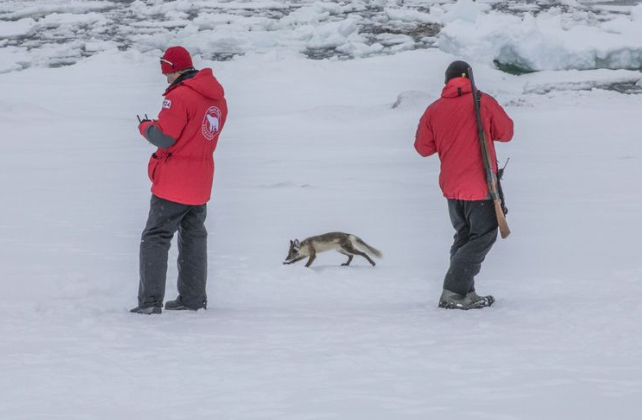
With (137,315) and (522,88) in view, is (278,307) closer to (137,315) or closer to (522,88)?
(137,315)

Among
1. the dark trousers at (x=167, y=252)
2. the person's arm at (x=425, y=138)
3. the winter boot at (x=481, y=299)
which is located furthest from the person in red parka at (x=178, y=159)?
the winter boot at (x=481, y=299)

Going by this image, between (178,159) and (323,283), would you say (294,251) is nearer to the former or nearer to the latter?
(323,283)

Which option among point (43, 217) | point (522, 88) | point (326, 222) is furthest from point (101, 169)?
point (522, 88)

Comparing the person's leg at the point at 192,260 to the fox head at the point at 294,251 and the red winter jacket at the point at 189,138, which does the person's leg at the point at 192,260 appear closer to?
the red winter jacket at the point at 189,138

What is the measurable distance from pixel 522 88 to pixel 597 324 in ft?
47.6

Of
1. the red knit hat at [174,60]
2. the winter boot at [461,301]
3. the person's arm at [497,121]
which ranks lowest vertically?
the winter boot at [461,301]

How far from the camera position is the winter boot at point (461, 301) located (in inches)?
176

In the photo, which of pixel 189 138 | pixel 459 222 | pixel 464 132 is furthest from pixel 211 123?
pixel 459 222

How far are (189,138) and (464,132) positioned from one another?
1.27 m

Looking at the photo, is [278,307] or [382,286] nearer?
[278,307]

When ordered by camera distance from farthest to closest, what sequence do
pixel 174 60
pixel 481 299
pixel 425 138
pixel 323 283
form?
pixel 323 283
pixel 481 299
pixel 425 138
pixel 174 60

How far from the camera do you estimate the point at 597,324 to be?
394 cm

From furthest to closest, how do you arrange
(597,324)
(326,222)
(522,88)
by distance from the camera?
1. (522,88)
2. (326,222)
3. (597,324)

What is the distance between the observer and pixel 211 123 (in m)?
4.22
